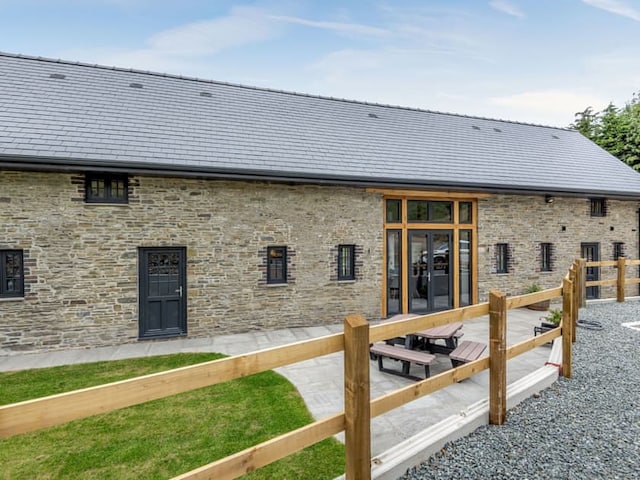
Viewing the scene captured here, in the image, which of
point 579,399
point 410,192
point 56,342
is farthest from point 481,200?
point 56,342

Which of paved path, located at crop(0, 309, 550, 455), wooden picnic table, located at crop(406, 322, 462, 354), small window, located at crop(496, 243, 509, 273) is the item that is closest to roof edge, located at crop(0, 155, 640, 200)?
small window, located at crop(496, 243, 509, 273)

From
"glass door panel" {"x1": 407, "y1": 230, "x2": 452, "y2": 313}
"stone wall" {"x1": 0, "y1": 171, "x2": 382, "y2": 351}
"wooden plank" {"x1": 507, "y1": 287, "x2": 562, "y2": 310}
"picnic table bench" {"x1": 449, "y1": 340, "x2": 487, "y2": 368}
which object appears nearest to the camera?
"wooden plank" {"x1": 507, "y1": 287, "x2": 562, "y2": 310}

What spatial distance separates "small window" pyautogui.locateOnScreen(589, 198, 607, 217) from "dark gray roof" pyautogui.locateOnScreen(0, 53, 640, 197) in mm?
454

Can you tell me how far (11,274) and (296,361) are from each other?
7.45 m

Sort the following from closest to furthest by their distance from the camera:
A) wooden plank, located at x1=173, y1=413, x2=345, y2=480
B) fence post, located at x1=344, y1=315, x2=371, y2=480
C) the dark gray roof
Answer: wooden plank, located at x1=173, y1=413, x2=345, y2=480
fence post, located at x1=344, y1=315, x2=371, y2=480
the dark gray roof

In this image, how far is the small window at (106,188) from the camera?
709 cm

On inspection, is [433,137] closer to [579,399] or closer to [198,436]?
[579,399]

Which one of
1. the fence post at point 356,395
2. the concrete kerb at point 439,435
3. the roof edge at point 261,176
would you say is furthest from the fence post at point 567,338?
the roof edge at point 261,176

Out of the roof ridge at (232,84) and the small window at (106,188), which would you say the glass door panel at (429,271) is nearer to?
the roof ridge at (232,84)

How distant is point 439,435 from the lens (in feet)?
9.54

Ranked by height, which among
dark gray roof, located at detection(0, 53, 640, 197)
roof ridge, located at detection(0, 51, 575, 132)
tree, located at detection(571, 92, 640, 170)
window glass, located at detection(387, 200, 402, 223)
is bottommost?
window glass, located at detection(387, 200, 402, 223)

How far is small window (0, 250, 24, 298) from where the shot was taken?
6.59 meters

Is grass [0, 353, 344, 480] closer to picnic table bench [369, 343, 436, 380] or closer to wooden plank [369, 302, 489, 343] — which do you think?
wooden plank [369, 302, 489, 343]

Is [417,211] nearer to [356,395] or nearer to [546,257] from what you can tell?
[546,257]
